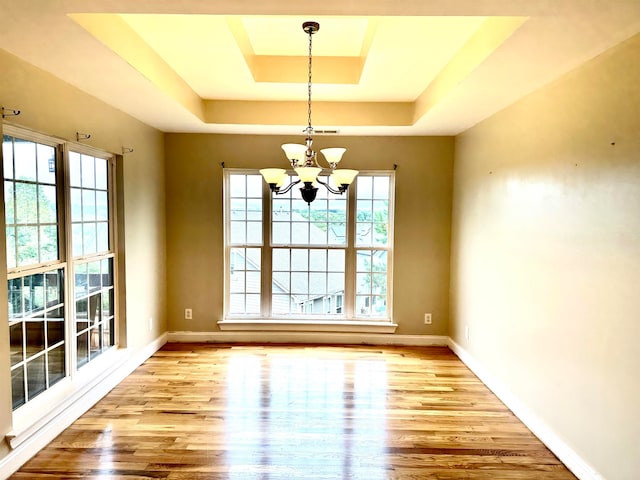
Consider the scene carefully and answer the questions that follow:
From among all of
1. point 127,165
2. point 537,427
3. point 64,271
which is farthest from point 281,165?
point 537,427

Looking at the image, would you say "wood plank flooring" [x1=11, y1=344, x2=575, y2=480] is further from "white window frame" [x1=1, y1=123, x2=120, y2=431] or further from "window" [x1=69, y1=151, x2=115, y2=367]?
"window" [x1=69, y1=151, x2=115, y2=367]

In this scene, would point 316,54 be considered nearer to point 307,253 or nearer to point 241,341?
point 307,253

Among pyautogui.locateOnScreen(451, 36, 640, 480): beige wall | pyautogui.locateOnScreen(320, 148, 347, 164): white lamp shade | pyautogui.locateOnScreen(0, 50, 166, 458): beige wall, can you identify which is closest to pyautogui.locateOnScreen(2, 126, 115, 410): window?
pyautogui.locateOnScreen(0, 50, 166, 458): beige wall

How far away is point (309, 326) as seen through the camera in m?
4.56

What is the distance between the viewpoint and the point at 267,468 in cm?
232

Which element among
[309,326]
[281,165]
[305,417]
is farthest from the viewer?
[309,326]

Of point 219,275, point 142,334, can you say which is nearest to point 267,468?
point 142,334

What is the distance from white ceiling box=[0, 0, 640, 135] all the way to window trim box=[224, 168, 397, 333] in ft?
2.73

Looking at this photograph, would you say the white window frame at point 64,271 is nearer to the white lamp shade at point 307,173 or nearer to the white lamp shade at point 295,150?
the white lamp shade at point 295,150

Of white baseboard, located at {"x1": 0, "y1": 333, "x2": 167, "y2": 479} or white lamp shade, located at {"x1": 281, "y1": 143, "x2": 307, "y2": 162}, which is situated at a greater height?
white lamp shade, located at {"x1": 281, "y1": 143, "x2": 307, "y2": 162}

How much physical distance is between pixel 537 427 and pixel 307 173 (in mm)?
2346

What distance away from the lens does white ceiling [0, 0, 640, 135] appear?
173 centimetres

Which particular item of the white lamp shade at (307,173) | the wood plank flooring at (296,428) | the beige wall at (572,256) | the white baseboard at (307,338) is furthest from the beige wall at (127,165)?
the beige wall at (572,256)

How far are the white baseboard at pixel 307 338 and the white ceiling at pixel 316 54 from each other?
7.59 feet
